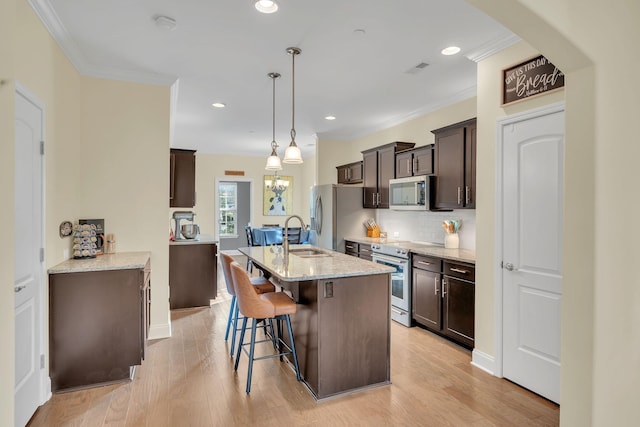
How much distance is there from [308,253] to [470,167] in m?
1.94

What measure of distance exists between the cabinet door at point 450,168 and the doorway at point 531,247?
887 millimetres

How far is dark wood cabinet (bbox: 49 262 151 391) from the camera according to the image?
2.80m

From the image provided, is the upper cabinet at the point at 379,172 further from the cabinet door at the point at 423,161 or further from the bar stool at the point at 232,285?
the bar stool at the point at 232,285

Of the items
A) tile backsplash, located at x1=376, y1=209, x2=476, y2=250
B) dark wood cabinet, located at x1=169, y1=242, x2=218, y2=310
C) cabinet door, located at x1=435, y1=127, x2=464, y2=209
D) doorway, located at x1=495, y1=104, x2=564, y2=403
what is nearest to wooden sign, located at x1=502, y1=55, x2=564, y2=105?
doorway, located at x1=495, y1=104, x2=564, y2=403

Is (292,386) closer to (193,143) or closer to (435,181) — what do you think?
(435,181)

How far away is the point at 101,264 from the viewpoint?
9.82 feet

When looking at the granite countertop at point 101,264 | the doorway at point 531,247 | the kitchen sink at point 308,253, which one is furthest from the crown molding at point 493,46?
the granite countertop at point 101,264

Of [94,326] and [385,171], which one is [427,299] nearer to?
[385,171]

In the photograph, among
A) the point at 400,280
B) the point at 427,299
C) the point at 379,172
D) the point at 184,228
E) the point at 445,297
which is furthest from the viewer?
the point at 379,172

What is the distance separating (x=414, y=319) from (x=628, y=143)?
301cm

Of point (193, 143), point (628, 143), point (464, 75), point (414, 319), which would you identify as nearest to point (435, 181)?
point (464, 75)

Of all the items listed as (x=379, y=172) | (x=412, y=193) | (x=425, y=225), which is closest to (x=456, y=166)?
(x=412, y=193)

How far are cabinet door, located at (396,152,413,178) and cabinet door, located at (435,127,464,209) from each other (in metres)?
0.59

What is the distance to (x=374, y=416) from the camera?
2.45 metres
